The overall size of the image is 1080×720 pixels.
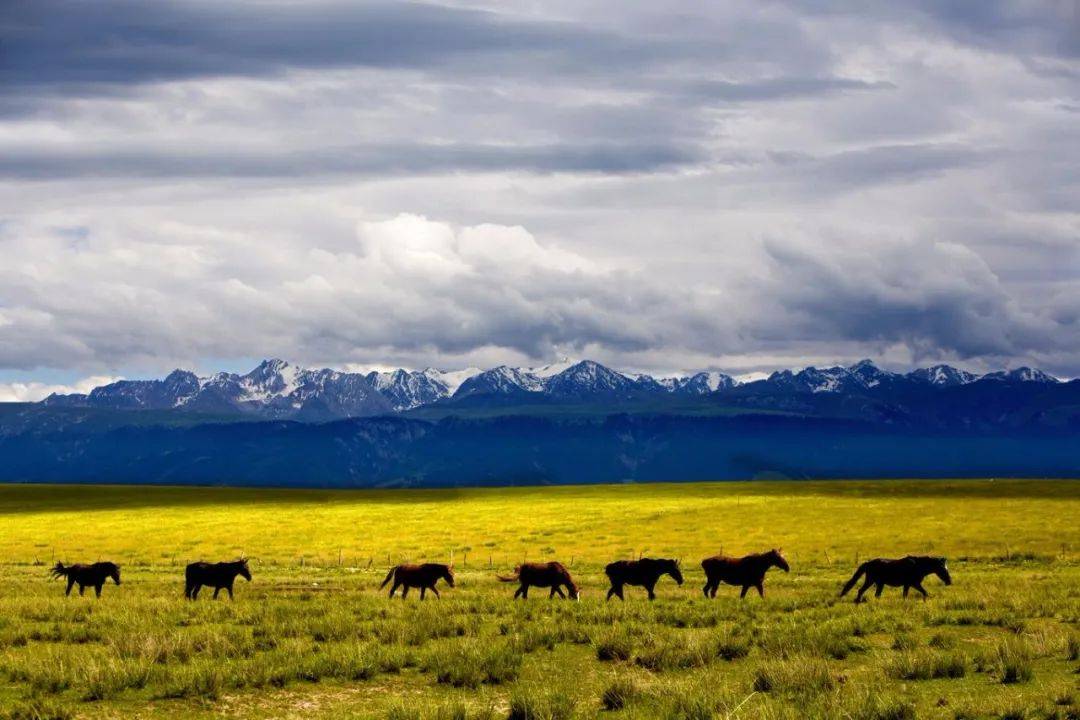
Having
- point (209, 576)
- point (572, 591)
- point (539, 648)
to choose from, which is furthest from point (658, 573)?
point (209, 576)

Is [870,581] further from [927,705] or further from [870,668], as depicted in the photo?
[927,705]

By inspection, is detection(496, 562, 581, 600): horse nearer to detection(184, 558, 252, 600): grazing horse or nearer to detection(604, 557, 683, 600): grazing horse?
detection(604, 557, 683, 600): grazing horse

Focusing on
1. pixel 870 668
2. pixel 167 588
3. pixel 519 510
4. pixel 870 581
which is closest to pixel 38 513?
pixel 519 510

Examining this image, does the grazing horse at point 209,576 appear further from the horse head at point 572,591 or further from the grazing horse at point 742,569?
the grazing horse at point 742,569

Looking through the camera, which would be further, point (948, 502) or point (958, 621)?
point (948, 502)

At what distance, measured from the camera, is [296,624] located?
2455 centimetres

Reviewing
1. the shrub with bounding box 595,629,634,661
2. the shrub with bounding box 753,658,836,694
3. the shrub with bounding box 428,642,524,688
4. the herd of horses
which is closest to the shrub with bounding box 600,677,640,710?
the shrub with bounding box 753,658,836,694

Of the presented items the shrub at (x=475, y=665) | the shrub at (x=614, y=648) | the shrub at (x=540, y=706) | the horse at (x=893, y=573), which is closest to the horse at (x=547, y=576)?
the horse at (x=893, y=573)

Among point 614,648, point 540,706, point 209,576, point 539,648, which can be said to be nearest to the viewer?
point 540,706

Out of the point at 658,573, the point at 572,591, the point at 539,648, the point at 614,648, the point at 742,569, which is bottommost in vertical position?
the point at 572,591

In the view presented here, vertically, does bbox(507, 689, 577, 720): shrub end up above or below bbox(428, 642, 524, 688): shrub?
above

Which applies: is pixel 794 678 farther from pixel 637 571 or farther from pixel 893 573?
pixel 893 573

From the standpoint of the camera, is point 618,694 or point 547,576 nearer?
point 618,694

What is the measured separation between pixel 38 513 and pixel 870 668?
123029mm
